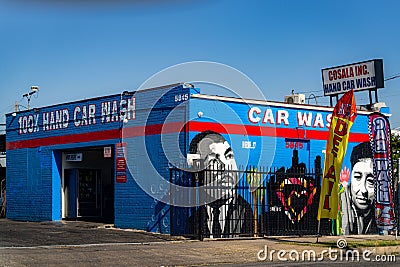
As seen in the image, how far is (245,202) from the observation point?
23922 millimetres

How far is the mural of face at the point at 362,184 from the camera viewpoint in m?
27.3

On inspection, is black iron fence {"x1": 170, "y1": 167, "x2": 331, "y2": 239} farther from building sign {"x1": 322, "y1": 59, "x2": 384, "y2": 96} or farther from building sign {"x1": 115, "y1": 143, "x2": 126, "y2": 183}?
building sign {"x1": 322, "y1": 59, "x2": 384, "y2": 96}

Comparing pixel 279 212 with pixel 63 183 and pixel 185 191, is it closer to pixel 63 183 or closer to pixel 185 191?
pixel 185 191

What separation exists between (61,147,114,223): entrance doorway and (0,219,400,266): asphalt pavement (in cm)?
512

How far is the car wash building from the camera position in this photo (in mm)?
23625

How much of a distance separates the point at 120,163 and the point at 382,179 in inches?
369

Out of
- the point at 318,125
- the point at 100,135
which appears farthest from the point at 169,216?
the point at 318,125

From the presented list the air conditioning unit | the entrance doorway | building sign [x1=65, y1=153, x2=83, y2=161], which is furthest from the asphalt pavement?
the air conditioning unit

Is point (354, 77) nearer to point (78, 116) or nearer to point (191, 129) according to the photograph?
point (191, 129)

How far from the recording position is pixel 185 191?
22.9 metres

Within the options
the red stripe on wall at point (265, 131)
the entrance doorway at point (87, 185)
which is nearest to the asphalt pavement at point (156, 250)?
the red stripe on wall at point (265, 131)

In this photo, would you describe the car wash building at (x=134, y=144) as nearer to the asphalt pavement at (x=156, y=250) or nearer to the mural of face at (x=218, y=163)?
the mural of face at (x=218, y=163)

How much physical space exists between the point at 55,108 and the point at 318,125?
10.5 metres

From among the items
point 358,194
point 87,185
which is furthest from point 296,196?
point 87,185
